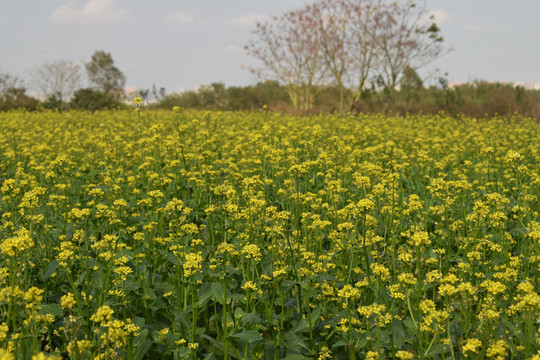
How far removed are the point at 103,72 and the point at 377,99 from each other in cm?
6278

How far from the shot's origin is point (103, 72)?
76.2m

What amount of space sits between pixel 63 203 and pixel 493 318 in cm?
495

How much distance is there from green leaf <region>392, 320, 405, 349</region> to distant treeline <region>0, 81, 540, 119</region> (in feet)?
37.3

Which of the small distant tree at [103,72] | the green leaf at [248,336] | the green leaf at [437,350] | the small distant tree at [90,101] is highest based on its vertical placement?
the small distant tree at [103,72]

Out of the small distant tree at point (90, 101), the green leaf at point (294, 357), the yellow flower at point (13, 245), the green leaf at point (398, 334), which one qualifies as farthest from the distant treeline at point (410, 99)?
the yellow flower at point (13, 245)

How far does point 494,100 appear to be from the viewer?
24.8 meters

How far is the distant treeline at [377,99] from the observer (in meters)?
24.3

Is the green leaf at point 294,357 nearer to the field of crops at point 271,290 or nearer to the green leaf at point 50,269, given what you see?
the field of crops at point 271,290

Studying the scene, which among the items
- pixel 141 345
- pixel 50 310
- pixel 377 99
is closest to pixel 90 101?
pixel 377 99

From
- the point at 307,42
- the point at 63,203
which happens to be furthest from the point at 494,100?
the point at 63,203

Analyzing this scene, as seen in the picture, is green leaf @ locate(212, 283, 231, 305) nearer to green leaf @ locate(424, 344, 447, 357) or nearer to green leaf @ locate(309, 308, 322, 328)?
green leaf @ locate(309, 308, 322, 328)

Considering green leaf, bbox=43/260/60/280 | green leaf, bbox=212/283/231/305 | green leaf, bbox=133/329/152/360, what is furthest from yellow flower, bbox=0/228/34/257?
green leaf, bbox=212/283/231/305

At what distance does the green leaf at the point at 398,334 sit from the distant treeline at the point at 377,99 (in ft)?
37.3

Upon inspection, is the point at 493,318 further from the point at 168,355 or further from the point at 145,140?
the point at 145,140
